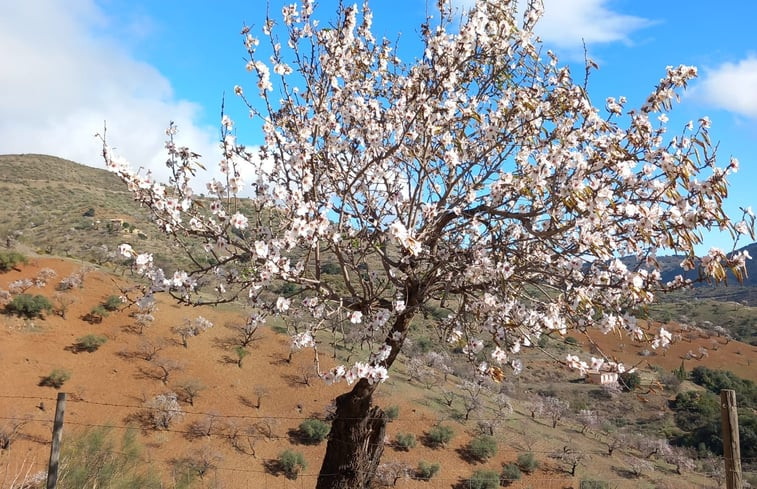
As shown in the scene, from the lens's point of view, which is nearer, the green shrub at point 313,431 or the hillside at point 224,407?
the hillside at point 224,407

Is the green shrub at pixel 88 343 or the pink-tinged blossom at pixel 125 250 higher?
the pink-tinged blossom at pixel 125 250

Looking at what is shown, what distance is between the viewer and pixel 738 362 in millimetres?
38750

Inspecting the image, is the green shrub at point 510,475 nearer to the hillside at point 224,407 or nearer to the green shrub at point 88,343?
the hillside at point 224,407

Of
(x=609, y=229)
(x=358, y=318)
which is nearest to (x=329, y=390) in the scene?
(x=358, y=318)

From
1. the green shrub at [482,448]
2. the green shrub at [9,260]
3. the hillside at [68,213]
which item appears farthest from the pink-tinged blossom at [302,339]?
the hillside at [68,213]

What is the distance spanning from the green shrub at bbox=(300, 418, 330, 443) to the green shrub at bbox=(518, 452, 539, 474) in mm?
6263

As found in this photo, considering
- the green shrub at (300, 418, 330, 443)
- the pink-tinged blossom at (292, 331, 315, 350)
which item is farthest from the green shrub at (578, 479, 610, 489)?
the pink-tinged blossom at (292, 331, 315, 350)

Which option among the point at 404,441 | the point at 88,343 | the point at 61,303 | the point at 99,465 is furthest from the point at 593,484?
the point at 61,303

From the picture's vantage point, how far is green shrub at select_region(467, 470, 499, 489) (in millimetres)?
14220

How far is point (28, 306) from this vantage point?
17.8 meters

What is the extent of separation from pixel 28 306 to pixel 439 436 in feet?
50.2

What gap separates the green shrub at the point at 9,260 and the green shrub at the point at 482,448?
63.5ft

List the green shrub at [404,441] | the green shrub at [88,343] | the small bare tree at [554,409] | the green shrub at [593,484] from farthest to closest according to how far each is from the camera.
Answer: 1. the small bare tree at [554,409]
2. the green shrub at [88,343]
3. the green shrub at [404,441]
4. the green shrub at [593,484]

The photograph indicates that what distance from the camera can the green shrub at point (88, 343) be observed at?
17.4 m
